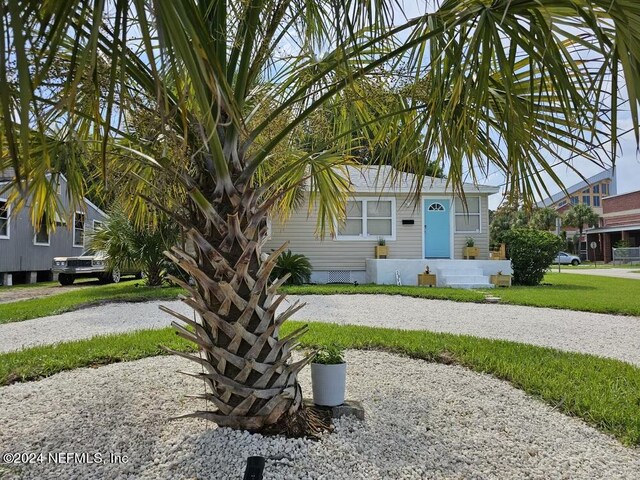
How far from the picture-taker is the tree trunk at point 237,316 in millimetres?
2596

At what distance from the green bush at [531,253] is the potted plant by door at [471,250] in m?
1.40

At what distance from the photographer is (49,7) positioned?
1.27 m

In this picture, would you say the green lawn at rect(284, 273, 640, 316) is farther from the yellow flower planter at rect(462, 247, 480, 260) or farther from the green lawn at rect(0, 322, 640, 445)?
the green lawn at rect(0, 322, 640, 445)

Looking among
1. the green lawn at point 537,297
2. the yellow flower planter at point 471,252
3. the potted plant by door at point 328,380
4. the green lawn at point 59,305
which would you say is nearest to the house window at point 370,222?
the yellow flower planter at point 471,252

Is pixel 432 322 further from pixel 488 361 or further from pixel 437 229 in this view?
pixel 437 229

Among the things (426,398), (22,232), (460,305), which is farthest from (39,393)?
(22,232)

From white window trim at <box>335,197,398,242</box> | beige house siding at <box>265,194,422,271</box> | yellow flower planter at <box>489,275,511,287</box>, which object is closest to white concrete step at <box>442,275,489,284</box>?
yellow flower planter at <box>489,275,511,287</box>

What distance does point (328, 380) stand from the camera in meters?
3.24

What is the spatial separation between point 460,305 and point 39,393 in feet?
28.2

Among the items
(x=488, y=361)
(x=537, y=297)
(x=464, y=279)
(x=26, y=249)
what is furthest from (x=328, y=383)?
(x=26, y=249)

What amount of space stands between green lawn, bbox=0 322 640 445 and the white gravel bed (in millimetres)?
235

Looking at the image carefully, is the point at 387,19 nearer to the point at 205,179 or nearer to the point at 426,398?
the point at 205,179

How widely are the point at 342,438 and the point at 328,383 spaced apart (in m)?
0.43

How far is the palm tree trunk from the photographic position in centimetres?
260
